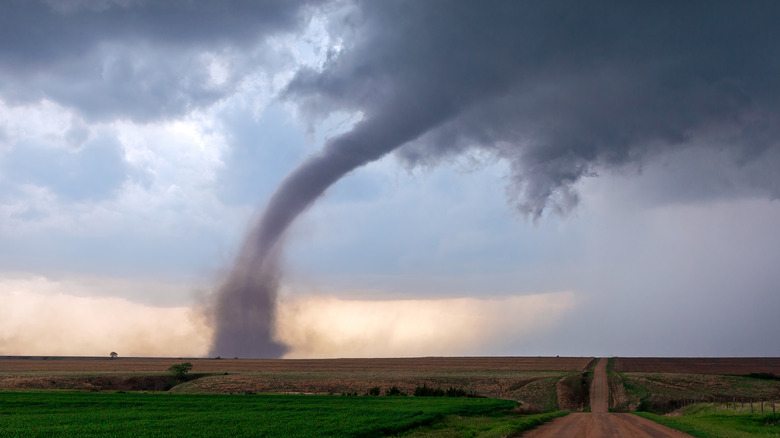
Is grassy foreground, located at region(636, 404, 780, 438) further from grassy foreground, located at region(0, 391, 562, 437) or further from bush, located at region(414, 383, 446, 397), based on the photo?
bush, located at region(414, 383, 446, 397)

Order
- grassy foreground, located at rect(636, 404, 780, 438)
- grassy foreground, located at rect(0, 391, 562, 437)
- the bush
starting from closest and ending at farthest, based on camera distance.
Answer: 1. grassy foreground, located at rect(636, 404, 780, 438)
2. grassy foreground, located at rect(0, 391, 562, 437)
3. the bush

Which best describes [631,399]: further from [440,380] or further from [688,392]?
[440,380]

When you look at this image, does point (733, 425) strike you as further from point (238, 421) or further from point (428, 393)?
point (428, 393)

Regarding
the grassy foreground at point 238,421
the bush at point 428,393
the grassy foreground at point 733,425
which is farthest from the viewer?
the bush at point 428,393

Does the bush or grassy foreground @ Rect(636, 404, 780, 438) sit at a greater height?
grassy foreground @ Rect(636, 404, 780, 438)

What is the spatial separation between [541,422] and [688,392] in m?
55.6

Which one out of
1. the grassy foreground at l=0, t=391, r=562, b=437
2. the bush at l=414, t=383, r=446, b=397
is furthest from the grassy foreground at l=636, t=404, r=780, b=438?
the bush at l=414, t=383, r=446, b=397

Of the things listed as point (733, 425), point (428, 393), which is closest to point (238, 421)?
point (733, 425)

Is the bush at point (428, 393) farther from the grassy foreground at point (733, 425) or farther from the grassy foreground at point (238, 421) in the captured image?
the grassy foreground at point (733, 425)

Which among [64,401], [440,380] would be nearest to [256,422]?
[64,401]

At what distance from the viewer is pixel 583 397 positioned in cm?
8894

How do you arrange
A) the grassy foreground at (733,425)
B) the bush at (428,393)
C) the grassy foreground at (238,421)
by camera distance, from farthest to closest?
1. the bush at (428,393)
2. the grassy foreground at (238,421)
3. the grassy foreground at (733,425)

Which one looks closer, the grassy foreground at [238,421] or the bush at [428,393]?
the grassy foreground at [238,421]

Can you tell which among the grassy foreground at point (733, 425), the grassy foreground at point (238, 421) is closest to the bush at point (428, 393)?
the grassy foreground at point (238, 421)
